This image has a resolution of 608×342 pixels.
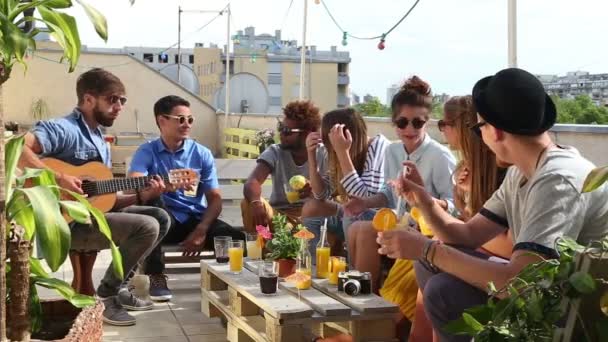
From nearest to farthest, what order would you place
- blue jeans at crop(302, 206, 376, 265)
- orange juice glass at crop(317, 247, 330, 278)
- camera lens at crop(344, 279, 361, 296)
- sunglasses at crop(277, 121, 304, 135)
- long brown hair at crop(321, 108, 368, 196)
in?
camera lens at crop(344, 279, 361, 296), orange juice glass at crop(317, 247, 330, 278), long brown hair at crop(321, 108, 368, 196), blue jeans at crop(302, 206, 376, 265), sunglasses at crop(277, 121, 304, 135)

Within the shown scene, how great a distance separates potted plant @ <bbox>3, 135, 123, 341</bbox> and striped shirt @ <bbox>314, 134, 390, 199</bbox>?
1.90m

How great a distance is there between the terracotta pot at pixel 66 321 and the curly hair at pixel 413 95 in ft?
6.38

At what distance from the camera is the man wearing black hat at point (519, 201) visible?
2.07 metres

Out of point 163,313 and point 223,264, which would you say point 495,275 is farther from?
point 163,313

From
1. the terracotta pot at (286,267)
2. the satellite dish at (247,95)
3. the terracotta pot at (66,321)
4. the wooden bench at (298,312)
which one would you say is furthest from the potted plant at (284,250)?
the satellite dish at (247,95)

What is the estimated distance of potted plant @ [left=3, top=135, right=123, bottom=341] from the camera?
5.98 feet

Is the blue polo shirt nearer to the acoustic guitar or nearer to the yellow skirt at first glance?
the acoustic guitar

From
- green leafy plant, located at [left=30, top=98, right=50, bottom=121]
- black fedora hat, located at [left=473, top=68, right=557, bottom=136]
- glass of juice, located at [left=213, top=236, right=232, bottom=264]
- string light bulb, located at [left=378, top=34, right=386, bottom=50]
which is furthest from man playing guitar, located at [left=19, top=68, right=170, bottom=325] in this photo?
green leafy plant, located at [left=30, top=98, right=50, bottom=121]

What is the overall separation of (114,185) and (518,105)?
2599 mm

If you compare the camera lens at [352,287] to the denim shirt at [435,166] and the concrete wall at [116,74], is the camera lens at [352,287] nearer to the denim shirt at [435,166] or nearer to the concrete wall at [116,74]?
the denim shirt at [435,166]

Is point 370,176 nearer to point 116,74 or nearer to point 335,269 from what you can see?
point 335,269

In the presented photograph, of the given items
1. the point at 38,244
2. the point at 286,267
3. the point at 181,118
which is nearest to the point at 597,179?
the point at 38,244

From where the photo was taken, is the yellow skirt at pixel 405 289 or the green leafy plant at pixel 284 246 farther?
the green leafy plant at pixel 284 246

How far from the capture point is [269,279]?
3203 millimetres
